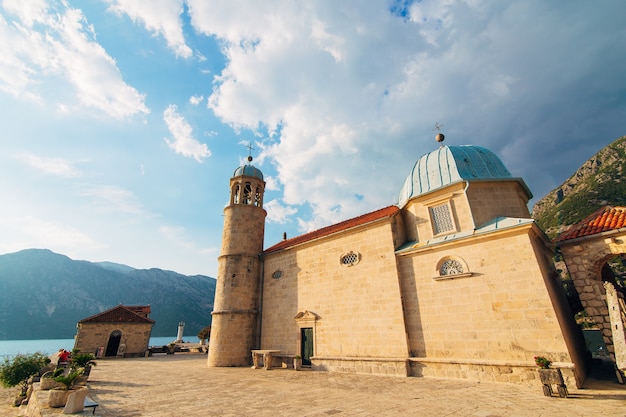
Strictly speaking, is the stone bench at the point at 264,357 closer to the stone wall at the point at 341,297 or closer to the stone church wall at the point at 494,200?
the stone wall at the point at 341,297

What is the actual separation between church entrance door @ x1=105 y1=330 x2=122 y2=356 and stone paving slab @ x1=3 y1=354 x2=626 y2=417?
57.8ft

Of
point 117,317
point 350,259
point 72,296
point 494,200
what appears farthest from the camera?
point 72,296

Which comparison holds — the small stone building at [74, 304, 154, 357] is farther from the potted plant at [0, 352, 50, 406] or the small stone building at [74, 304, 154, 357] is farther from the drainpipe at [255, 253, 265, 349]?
the drainpipe at [255, 253, 265, 349]

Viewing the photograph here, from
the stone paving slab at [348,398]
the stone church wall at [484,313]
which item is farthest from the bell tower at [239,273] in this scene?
the stone church wall at [484,313]

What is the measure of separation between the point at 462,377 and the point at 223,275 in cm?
1490

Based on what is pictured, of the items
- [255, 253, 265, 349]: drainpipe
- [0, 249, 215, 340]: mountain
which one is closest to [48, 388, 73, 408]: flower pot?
[255, 253, 265, 349]: drainpipe

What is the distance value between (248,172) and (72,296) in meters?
190

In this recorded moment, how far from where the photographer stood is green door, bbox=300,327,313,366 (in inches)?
602

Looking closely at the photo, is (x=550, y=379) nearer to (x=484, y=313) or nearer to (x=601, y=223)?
(x=484, y=313)

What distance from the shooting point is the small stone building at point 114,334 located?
79.5ft

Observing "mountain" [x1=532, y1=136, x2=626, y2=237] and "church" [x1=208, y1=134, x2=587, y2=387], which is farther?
"mountain" [x1=532, y1=136, x2=626, y2=237]

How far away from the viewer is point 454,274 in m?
11.9


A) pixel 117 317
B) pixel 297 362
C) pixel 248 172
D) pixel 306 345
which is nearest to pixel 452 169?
pixel 306 345

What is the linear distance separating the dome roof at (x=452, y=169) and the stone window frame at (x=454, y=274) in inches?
147
